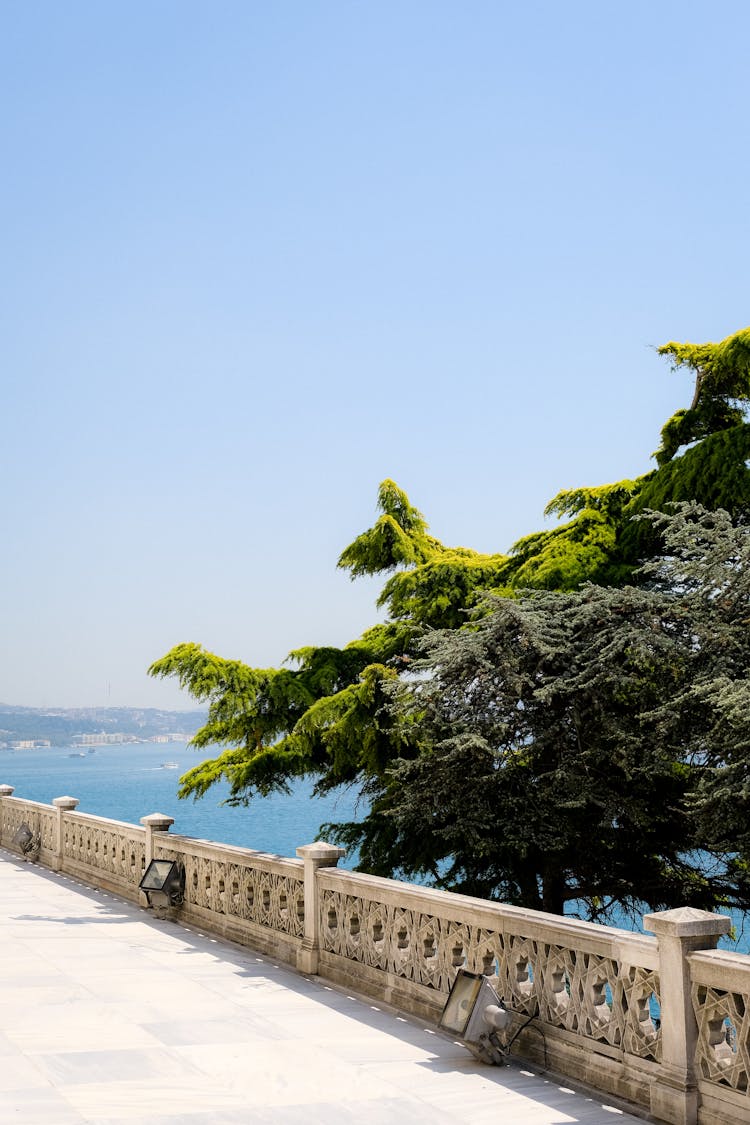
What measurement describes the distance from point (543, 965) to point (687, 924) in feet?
4.92

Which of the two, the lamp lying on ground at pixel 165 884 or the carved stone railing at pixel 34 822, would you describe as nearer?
the lamp lying on ground at pixel 165 884

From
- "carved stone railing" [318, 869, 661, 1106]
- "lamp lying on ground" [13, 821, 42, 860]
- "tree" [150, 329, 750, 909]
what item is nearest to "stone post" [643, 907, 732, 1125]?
"carved stone railing" [318, 869, 661, 1106]

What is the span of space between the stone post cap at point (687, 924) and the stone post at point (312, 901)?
4.46 meters

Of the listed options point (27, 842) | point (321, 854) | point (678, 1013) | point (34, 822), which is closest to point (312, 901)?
point (321, 854)

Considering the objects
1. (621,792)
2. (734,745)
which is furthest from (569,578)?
(734,745)

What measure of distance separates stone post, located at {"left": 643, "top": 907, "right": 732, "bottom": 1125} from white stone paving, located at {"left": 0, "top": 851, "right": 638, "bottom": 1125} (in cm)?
30

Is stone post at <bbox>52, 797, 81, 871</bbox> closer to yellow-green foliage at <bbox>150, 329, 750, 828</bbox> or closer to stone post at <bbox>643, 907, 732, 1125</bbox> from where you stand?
yellow-green foliage at <bbox>150, 329, 750, 828</bbox>

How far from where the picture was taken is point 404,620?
859 inches

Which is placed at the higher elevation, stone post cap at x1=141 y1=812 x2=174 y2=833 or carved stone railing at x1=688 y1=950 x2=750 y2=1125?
stone post cap at x1=141 y1=812 x2=174 y2=833

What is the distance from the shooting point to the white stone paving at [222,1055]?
657 cm

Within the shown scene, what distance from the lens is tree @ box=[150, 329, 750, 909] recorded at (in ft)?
55.6

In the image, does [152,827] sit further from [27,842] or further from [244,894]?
[27,842]

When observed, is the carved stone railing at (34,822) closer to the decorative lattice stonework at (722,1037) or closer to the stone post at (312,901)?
the stone post at (312,901)

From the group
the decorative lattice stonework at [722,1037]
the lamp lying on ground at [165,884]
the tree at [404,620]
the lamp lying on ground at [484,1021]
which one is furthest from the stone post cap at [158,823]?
the decorative lattice stonework at [722,1037]
